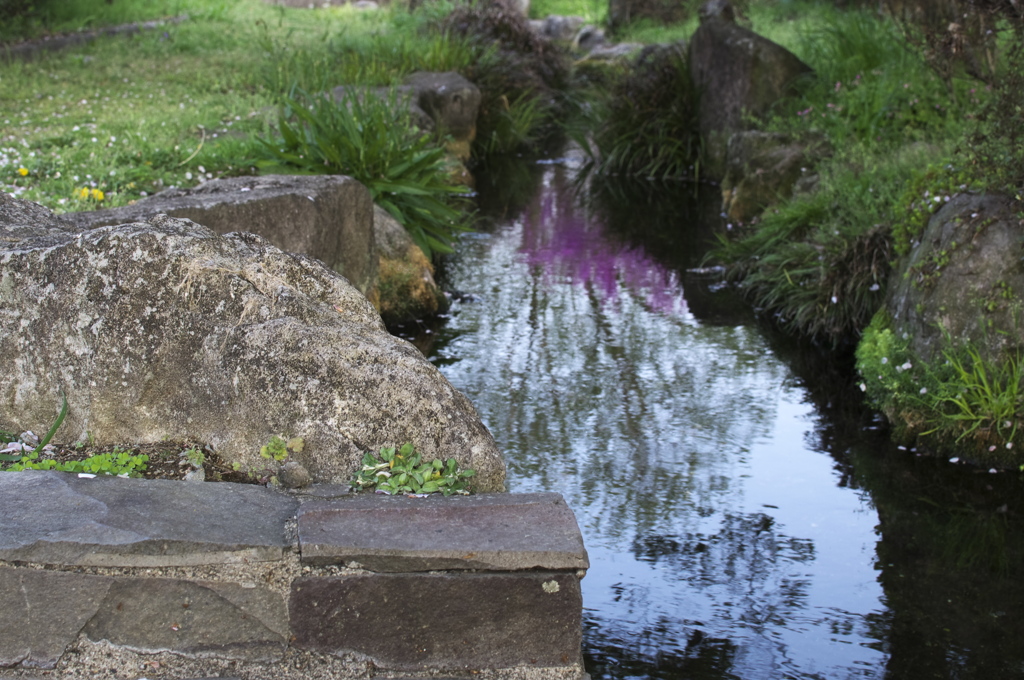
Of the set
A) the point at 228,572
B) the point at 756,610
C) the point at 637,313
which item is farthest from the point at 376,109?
the point at 228,572

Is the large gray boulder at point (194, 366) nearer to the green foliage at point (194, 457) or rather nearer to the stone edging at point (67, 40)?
the green foliage at point (194, 457)

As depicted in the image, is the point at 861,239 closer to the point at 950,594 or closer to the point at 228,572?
the point at 950,594

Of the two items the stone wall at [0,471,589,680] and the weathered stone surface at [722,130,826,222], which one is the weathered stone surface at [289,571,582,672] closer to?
the stone wall at [0,471,589,680]

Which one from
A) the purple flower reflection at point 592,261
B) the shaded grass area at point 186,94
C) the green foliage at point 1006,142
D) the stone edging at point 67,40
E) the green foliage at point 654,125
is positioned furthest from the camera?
the stone edging at point 67,40

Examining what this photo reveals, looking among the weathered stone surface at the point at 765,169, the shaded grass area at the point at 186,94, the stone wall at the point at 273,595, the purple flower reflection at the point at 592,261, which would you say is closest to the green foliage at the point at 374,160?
the shaded grass area at the point at 186,94

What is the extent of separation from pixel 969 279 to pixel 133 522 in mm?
3577

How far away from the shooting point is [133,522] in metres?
2.01

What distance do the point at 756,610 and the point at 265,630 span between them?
1.61 meters

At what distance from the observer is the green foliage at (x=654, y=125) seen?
991 cm

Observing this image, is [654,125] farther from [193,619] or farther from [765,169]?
[193,619]

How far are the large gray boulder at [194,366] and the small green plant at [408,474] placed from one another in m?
0.03

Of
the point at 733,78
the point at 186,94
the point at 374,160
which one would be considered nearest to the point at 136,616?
the point at 374,160

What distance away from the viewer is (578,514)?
3.59 m

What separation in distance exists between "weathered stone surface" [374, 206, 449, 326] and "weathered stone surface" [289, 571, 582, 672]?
142 inches
